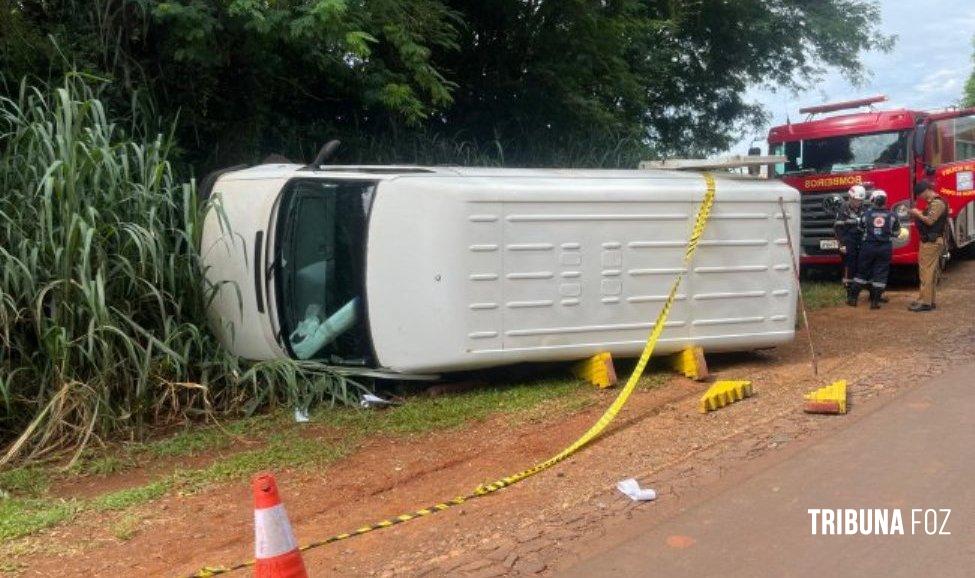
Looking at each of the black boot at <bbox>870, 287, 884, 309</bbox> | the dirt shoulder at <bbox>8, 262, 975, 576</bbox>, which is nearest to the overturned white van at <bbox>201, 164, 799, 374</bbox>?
the dirt shoulder at <bbox>8, 262, 975, 576</bbox>

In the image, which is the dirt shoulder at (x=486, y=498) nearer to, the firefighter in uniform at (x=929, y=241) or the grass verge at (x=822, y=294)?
the firefighter in uniform at (x=929, y=241)

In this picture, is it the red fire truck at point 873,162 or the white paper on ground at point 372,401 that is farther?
the red fire truck at point 873,162

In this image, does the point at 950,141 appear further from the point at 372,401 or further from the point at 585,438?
the point at 372,401

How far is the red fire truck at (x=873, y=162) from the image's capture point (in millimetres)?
14297

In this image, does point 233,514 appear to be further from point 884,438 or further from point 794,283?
point 794,283

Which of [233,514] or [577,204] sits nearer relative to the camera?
[233,514]

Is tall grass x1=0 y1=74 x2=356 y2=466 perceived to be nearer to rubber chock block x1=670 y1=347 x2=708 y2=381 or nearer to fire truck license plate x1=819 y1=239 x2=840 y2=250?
rubber chock block x1=670 y1=347 x2=708 y2=381

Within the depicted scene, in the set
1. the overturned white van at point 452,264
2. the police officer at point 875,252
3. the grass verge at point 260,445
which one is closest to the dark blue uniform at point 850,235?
the police officer at point 875,252

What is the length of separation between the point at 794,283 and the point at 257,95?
5364 mm

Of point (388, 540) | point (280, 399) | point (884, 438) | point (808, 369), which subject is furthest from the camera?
point (808, 369)

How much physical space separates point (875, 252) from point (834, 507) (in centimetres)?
851

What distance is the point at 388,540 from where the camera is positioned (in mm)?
4777

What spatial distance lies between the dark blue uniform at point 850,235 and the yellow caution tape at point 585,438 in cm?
487

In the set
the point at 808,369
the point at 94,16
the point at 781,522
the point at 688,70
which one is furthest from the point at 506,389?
the point at 688,70
